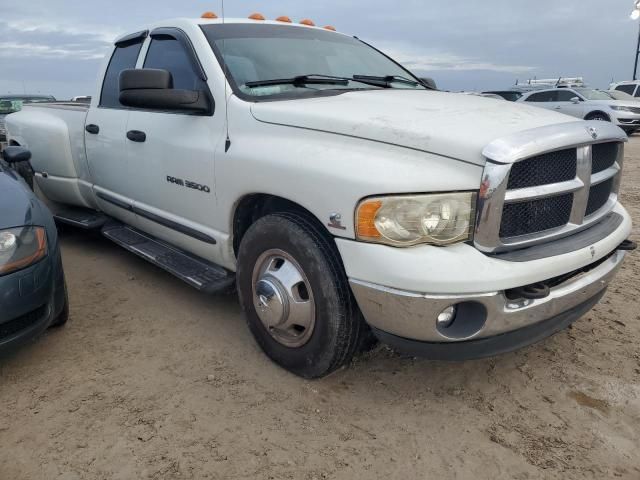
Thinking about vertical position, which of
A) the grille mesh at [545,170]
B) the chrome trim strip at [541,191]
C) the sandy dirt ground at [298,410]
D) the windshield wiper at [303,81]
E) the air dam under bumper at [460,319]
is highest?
the windshield wiper at [303,81]

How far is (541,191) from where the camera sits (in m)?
2.15

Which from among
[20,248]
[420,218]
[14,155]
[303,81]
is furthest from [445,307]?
[14,155]

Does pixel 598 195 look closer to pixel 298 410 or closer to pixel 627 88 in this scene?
pixel 298 410

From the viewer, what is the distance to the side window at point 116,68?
155 inches

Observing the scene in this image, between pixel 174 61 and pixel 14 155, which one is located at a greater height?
pixel 174 61

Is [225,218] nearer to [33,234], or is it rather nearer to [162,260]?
→ [162,260]

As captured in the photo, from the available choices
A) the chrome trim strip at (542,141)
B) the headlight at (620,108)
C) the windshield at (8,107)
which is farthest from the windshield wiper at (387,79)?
the headlight at (620,108)

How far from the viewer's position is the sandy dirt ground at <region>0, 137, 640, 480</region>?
6.96 feet

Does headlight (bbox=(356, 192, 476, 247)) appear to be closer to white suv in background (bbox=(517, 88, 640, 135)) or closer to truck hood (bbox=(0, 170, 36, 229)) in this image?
truck hood (bbox=(0, 170, 36, 229))

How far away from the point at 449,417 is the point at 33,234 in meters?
2.34

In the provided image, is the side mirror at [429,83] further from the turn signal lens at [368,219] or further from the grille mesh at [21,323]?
the grille mesh at [21,323]

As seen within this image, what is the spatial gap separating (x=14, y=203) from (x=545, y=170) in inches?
107

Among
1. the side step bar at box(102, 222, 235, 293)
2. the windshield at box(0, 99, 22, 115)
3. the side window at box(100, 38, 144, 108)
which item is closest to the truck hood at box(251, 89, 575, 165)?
the side step bar at box(102, 222, 235, 293)

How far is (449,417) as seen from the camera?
94.9 inches
